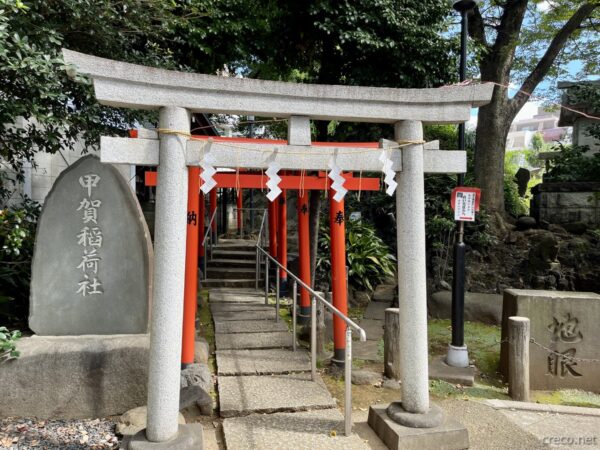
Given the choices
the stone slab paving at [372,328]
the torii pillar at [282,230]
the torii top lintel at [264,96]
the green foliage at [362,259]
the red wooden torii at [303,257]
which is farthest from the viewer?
the green foliage at [362,259]

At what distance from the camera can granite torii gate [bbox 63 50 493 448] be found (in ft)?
11.0

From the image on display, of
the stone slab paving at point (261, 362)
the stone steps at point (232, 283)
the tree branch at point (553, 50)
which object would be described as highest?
the tree branch at point (553, 50)

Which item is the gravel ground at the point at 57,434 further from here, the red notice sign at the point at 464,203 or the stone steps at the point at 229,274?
the stone steps at the point at 229,274

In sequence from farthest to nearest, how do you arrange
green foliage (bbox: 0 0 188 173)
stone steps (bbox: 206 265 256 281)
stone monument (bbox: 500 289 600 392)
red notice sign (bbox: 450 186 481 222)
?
1. stone steps (bbox: 206 265 256 281)
2. red notice sign (bbox: 450 186 481 222)
3. stone monument (bbox: 500 289 600 392)
4. green foliage (bbox: 0 0 188 173)

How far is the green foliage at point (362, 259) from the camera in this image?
33.7 ft

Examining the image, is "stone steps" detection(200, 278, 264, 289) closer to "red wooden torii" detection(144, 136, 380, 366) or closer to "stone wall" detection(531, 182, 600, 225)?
"red wooden torii" detection(144, 136, 380, 366)

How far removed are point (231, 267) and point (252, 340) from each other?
4906mm

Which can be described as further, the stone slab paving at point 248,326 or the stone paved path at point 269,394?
the stone slab paving at point 248,326

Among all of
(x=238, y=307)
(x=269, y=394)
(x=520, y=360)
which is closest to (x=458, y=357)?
(x=520, y=360)

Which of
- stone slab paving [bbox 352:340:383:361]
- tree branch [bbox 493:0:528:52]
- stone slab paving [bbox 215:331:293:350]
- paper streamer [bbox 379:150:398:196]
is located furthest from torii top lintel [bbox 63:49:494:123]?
tree branch [bbox 493:0:528:52]

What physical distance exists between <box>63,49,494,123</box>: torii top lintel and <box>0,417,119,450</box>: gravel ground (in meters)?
3.09

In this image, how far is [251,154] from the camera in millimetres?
3645

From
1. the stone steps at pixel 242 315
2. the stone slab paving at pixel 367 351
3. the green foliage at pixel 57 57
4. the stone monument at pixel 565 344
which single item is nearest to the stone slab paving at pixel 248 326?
the stone steps at pixel 242 315

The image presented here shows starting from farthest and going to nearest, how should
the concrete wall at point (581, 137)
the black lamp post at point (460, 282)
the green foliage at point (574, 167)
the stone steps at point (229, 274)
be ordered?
the concrete wall at point (581, 137) < the green foliage at point (574, 167) < the stone steps at point (229, 274) < the black lamp post at point (460, 282)
